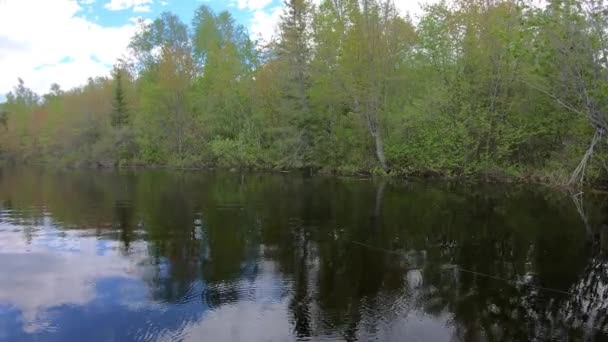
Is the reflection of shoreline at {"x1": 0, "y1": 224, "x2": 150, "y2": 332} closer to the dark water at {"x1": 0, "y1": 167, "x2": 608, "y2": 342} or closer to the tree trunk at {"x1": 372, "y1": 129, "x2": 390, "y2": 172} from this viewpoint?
the dark water at {"x1": 0, "y1": 167, "x2": 608, "y2": 342}

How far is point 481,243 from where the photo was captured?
1110cm

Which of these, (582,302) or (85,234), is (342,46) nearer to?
(85,234)

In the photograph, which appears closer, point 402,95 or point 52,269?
point 52,269

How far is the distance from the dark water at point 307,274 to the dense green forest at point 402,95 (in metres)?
5.86

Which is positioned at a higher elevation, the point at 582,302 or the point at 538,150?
Result: the point at 538,150

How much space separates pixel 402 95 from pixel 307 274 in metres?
25.3

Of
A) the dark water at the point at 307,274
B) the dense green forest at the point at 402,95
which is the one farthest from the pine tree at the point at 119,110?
the dark water at the point at 307,274

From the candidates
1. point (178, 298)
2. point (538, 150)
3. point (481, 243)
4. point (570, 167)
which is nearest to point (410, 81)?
point (538, 150)

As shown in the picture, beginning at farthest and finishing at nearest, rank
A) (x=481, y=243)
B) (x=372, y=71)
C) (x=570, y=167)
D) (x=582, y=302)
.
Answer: (x=372, y=71) → (x=570, y=167) → (x=481, y=243) → (x=582, y=302)

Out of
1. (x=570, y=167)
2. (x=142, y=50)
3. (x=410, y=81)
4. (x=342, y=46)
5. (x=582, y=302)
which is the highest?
(x=142, y=50)

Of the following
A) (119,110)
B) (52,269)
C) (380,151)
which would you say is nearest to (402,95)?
(380,151)

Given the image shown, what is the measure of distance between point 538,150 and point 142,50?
51168 mm

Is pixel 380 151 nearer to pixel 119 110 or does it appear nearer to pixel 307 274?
pixel 307 274

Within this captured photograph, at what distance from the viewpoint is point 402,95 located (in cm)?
3173
